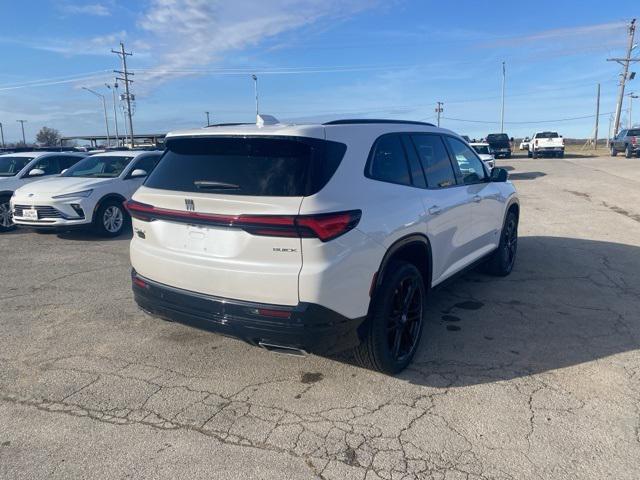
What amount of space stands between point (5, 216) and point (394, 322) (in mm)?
9845

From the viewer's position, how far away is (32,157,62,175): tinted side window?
11.5m

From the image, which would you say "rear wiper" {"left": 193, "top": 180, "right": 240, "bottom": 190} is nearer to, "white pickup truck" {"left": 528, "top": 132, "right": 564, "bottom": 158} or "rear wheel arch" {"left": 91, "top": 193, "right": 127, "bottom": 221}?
"rear wheel arch" {"left": 91, "top": 193, "right": 127, "bottom": 221}

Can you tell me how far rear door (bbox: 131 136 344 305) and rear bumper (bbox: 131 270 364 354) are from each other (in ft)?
0.20

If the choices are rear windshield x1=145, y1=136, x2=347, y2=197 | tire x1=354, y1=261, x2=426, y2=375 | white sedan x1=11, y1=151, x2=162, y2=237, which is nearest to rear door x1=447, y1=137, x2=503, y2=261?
tire x1=354, y1=261, x2=426, y2=375

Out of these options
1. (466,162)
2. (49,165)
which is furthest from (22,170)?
(466,162)

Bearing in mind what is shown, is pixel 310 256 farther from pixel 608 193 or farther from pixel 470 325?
pixel 608 193

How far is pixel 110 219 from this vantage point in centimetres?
970

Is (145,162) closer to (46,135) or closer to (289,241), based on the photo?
(289,241)

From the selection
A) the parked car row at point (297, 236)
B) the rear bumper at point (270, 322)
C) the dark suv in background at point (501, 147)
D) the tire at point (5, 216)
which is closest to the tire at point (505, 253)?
the parked car row at point (297, 236)

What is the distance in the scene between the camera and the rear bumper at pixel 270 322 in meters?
3.06

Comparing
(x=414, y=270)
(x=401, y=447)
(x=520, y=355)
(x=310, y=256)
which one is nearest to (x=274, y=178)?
(x=310, y=256)

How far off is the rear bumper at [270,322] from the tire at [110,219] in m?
6.66

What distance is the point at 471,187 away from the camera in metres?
5.14

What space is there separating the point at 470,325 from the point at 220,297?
254 cm
